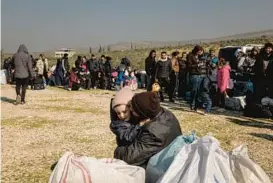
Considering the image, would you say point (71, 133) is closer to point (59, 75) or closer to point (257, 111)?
point (257, 111)

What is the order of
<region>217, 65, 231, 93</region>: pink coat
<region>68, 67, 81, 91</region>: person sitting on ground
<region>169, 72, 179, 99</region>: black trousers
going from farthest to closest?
<region>68, 67, 81, 91</region>: person sitting on ground < <region>169, 72, 179, 99</region>: black trousers < <region>217, 65, 231, 93</region>: pink coat

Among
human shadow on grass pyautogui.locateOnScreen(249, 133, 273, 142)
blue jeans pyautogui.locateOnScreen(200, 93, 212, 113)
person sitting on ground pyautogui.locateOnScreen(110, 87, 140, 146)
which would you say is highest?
person sitting on ground pyautogui.locateOnScreen(110, 87, 140, 146)

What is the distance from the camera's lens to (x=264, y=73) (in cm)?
1149

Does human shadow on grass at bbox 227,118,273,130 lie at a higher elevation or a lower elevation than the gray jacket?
lower

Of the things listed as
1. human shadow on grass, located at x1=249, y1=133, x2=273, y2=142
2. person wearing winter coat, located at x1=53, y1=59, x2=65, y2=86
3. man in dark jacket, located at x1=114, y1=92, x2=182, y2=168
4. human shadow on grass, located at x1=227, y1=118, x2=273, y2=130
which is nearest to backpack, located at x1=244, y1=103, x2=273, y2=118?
human shadow on grass, located at x1=227, y1=118, x2=273, y2=130

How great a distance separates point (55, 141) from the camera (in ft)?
28.1

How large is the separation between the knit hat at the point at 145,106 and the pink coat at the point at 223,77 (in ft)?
31.5

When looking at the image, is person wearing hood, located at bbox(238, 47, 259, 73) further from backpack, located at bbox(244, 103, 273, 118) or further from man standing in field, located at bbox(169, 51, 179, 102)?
backpack, located at bbox(244, 103, 273, 118)

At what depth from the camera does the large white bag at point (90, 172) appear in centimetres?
296

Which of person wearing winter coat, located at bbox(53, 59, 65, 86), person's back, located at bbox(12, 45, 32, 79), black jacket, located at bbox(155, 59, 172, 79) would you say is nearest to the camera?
person's back, located at bbox(12, 45, 32, 79)

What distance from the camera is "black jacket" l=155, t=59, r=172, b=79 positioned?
14.2 m

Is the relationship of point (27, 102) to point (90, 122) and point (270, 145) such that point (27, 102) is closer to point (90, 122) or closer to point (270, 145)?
point (90, 122)

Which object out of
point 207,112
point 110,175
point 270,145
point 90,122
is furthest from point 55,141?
point 110,175

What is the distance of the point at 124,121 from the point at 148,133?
0.28 meters
